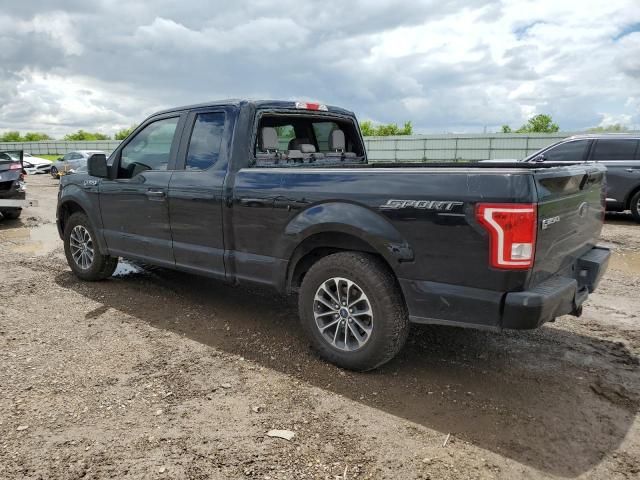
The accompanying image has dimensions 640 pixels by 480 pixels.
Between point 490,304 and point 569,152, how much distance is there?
9.41 m

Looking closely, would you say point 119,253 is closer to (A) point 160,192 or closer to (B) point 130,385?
(A) point 160,192

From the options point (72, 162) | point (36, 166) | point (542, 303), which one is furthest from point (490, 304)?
point (36, 166)

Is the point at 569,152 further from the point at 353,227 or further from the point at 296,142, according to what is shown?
the point at 353,227

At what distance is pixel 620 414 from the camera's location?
3129 mm

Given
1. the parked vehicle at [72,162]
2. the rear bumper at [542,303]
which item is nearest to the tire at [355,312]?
the rear bumper at [542,303]

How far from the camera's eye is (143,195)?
5.03m

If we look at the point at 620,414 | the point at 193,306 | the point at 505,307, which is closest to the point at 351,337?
the point at 505,307

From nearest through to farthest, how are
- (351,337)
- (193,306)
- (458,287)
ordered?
(458,287) < (351,337) < (193,306)

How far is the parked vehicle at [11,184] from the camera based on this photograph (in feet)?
34.3

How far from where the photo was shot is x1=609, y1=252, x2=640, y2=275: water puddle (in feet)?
22.3

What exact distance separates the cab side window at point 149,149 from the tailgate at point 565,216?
3.43m

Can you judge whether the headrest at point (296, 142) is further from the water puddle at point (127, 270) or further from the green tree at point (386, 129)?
the green tree at point (386, 129)

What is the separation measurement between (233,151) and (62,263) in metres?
4.25

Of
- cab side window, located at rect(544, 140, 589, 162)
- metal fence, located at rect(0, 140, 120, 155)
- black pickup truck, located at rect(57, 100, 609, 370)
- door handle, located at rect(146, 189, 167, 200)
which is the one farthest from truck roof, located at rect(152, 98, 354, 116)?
metal fence, located at rect(0, 140, 120, 155)
